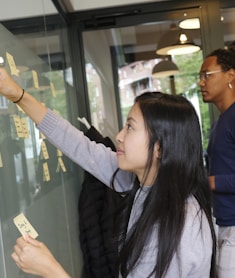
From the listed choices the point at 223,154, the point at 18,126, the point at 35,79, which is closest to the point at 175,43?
the point at 223,154

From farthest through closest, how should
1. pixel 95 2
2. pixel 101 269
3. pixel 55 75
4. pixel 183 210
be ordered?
pixel 95 2 < pixel 101 269 < pixel 55 75 < pixel 183 210

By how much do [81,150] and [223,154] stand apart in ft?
2.50

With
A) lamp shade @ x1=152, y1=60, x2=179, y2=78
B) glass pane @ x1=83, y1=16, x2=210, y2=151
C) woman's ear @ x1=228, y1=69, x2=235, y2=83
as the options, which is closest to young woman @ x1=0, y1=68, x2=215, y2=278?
woman's ear @ x1=228, y1=69, x2=235, y2=83

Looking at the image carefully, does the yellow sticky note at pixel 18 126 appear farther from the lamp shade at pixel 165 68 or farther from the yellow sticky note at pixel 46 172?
the lamp shade at pixel 165 68

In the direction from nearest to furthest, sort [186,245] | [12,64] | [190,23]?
1. [186,245]
2. [12,64]
3. [190,23]

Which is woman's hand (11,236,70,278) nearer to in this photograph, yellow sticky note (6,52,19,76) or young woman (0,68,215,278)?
young woman (0,68,215,278)

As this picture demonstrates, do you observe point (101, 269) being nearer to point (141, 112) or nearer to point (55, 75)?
point (55, 75)

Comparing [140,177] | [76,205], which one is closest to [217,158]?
[140,177]

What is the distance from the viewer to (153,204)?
111 centimetres

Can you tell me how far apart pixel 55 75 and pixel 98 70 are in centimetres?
96

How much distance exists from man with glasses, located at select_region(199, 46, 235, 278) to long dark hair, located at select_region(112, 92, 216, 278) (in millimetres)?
530

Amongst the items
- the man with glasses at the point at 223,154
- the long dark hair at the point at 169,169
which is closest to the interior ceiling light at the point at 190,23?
the man with glasses at the point at 223,154

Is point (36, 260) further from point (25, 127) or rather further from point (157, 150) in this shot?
point (25, 127)

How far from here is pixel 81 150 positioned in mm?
1410
